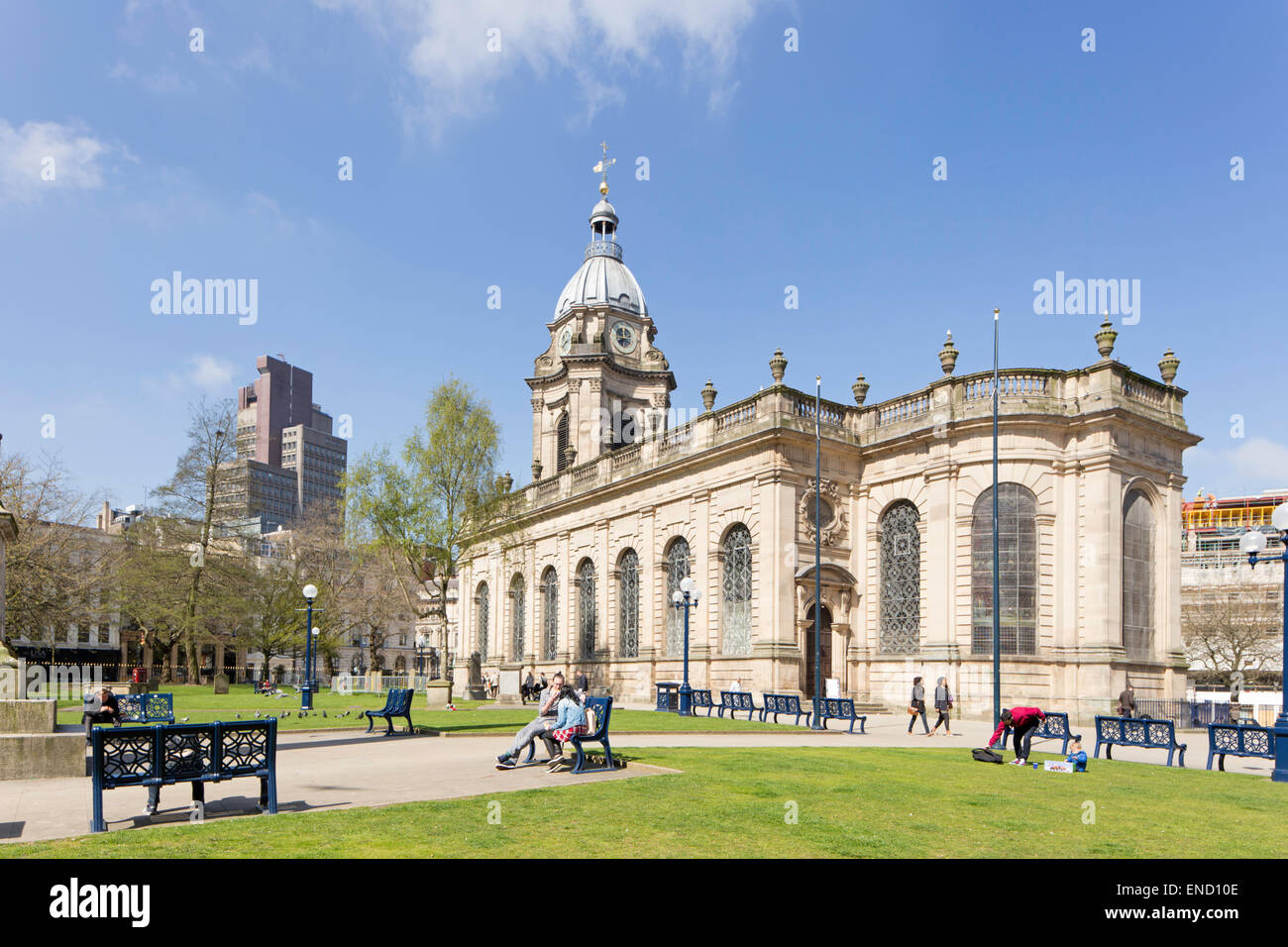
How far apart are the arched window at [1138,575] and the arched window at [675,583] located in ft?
54.7

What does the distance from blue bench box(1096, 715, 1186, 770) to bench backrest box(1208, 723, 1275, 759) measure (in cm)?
64

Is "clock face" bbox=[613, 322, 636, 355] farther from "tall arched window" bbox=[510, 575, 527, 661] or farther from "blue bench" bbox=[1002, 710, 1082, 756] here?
"blue bench" bbox=[1002, 710, 1082, 756]

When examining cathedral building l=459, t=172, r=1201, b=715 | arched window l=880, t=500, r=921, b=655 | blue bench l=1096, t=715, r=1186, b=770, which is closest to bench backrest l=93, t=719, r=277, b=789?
blue bench l=1096, t=715, r=1186, b=770

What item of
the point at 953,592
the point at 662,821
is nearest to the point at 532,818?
the point at 662,821

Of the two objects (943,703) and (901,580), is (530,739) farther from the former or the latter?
(901,580)

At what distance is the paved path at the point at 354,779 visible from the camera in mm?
9852

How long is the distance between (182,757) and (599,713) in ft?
21.1

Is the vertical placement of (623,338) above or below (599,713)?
above

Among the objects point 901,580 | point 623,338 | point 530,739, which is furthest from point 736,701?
point 623,338

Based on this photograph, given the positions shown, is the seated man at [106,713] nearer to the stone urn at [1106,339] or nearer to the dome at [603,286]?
the stone urn at [1106,339]

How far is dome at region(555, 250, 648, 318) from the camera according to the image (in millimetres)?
59966

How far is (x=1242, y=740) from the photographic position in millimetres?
17672

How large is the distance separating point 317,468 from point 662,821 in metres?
195

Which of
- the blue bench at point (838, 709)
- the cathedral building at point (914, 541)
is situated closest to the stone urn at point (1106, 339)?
the cathedral building at point (914, 541)
